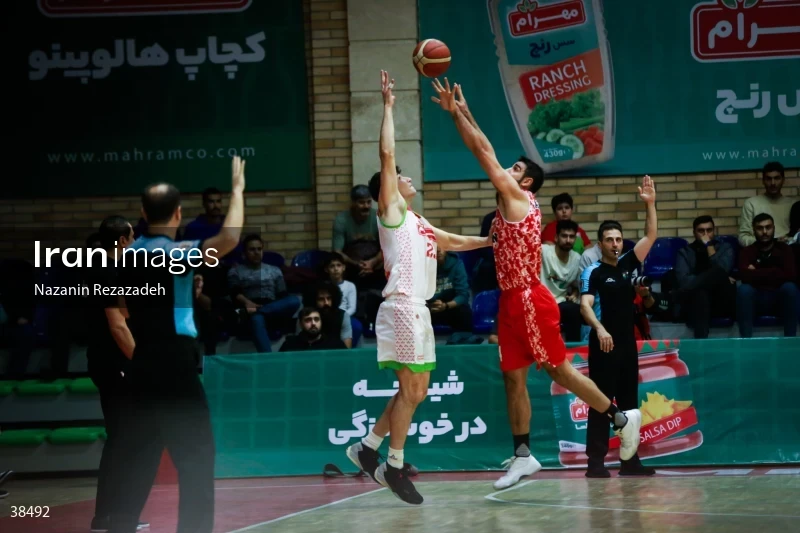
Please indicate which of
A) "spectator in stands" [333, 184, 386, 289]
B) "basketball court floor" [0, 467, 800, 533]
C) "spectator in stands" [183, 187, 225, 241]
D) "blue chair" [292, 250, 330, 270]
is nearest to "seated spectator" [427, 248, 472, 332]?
"spectator in stands" [333, 184, 386, 289]

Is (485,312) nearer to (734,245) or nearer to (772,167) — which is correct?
(734,245)

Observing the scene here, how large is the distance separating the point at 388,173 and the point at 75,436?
16.7 feet

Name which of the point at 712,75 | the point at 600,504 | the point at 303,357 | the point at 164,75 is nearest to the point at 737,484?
the point at 600,504

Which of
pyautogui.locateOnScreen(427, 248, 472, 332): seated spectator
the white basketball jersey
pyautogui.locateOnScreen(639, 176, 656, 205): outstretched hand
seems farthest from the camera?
pyautogui.locateOnScreen(427, 248, 472, 332): seated spectator

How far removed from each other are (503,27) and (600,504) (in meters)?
7.72

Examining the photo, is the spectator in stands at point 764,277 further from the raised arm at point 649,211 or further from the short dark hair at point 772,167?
the raised arm at point 649,211

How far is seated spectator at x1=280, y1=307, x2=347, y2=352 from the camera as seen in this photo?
10.6m

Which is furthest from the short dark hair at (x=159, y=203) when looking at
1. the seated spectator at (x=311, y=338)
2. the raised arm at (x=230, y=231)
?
the seated spectator at (x=311, y=338)

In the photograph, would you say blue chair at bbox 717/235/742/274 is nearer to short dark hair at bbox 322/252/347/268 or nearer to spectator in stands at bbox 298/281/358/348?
short dark hair at bbox 322/252/347/268

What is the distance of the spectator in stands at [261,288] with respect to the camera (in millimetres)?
11719

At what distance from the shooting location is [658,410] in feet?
31.3

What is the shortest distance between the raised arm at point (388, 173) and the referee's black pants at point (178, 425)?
2.52 meters

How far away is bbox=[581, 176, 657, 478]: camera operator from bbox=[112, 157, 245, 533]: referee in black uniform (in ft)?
14.7

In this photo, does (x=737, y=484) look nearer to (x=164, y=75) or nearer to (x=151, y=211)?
(x=151, y=211)
